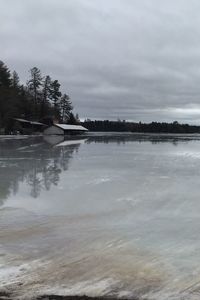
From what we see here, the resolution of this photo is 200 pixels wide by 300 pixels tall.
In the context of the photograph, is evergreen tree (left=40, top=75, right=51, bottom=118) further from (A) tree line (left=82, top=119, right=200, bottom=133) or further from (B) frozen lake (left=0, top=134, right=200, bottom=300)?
(B) frozen lake (left=0, top=134, right=200, bottom=300)

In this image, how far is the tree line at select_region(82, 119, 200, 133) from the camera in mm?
153500

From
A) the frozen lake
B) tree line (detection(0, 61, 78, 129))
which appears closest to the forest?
tree line (detection(0, 61, 78, 129))

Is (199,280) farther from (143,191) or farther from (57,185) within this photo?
(57,185)

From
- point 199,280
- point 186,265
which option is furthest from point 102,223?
point 199,280

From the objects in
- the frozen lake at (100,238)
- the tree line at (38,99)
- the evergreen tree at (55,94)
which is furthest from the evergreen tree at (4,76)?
the frozen lake at (100,238)

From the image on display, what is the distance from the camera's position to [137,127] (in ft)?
526

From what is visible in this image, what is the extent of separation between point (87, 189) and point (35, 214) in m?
3.42

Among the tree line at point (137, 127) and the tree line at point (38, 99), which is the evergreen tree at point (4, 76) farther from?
the tree line at point (137, 127)

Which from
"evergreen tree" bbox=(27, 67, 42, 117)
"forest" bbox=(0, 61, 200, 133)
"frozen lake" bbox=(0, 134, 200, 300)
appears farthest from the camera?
"evergreen tree" bbox=(27, 67, 42, 117)

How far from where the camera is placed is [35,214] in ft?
29.0

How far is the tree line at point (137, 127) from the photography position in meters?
154

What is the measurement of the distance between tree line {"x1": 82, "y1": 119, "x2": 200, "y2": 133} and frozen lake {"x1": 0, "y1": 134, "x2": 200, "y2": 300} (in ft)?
463

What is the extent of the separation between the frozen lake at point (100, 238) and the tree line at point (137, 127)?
141231 millimetres

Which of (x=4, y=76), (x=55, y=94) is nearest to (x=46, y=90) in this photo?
(x=55, y=94)
